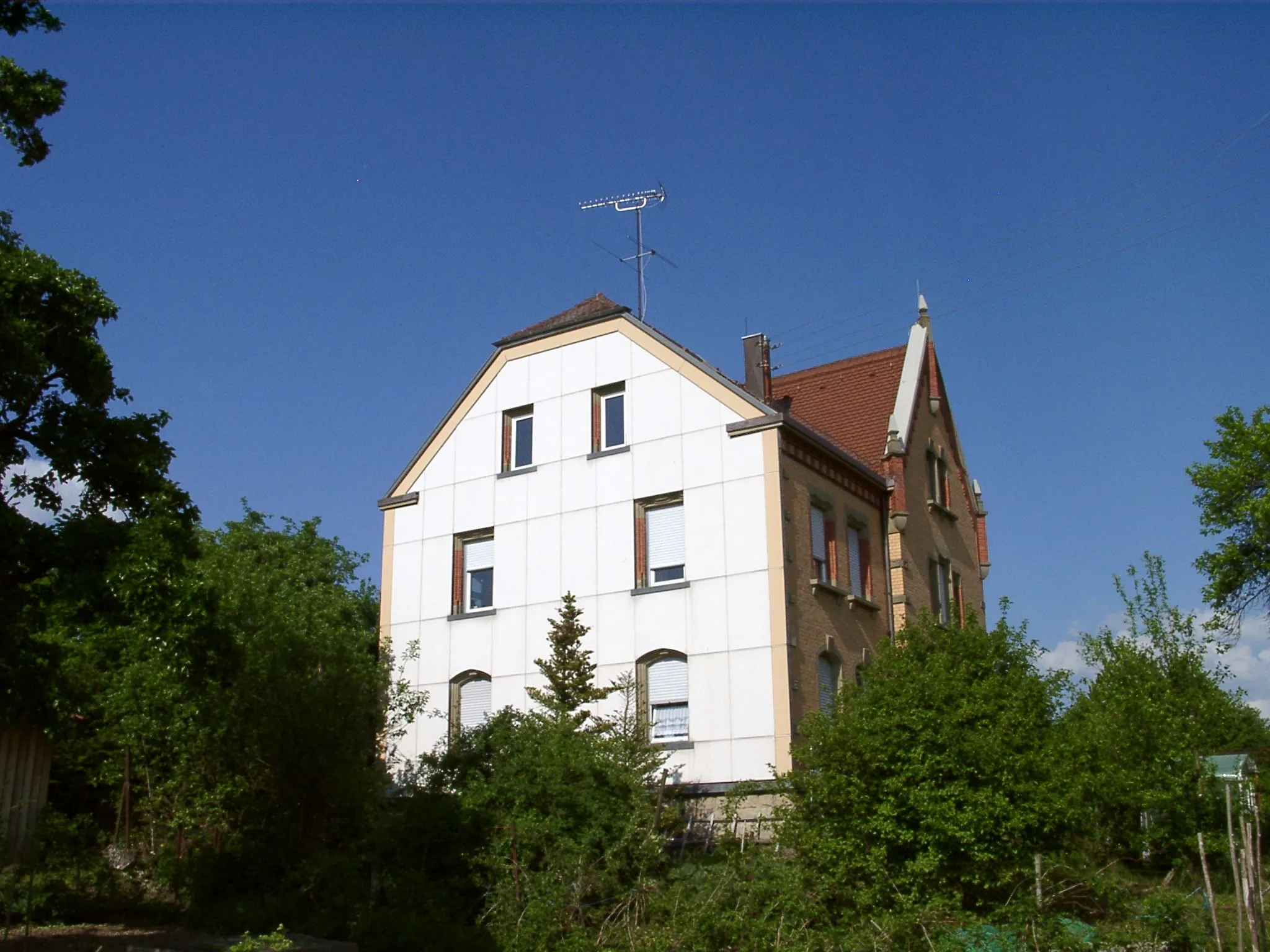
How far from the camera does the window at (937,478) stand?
3158cm

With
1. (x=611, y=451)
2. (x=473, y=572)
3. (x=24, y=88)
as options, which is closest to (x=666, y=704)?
(x=611, y=451)

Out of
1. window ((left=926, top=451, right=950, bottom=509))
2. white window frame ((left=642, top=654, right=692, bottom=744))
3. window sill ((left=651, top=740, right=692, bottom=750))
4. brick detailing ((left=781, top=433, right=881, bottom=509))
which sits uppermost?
window ((left=926, top=451, right=950, bottom=509))

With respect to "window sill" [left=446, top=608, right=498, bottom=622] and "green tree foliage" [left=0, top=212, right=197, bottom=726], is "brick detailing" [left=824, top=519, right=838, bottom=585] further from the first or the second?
"green tree foliage" [left=0, top=212, right=197, bottom=726]

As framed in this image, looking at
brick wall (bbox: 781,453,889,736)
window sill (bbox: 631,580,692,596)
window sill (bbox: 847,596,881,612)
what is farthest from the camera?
window sill (bbox: 847,596,881,612)

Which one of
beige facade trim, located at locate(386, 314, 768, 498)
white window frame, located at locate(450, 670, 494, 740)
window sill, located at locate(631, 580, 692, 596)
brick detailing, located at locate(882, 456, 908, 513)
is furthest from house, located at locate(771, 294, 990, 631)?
white window frame, located at locate(450, 670, 494, 740)

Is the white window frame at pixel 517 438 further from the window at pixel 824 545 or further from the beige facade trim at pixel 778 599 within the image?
the window at pixel 824 545

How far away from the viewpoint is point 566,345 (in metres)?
28.4

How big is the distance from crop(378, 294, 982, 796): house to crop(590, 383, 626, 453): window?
0.05 metres

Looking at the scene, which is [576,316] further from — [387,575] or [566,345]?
[387,575]

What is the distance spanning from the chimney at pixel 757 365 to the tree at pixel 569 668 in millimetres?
7745

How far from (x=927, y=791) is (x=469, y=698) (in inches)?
492

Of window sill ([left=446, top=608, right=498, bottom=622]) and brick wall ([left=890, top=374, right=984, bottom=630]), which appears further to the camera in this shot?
brick wall ([left=890, top=374, right=984, bottom=630])

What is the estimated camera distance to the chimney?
96.9 ft

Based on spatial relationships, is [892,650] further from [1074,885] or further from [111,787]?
[111,787]
